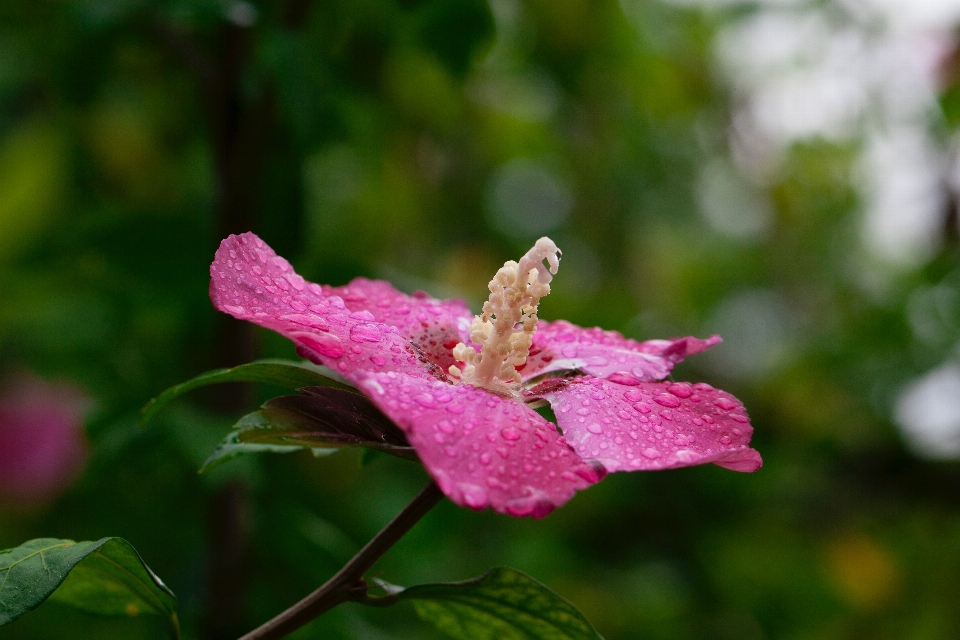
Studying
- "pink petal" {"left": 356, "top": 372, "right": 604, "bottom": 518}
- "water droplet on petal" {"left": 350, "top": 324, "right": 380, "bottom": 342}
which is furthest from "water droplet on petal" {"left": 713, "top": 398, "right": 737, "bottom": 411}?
"water droplet on petal" {"left": 350, "top": 324, "right": 380, "bottom": 342}

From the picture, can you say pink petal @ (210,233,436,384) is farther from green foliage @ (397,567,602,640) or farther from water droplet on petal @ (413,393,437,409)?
green foliage @ (397,567,602,640)

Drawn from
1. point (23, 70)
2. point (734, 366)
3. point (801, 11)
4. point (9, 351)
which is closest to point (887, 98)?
point (801, 11)

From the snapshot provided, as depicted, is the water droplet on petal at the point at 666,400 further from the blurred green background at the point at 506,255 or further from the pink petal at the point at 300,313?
the blurred green background at the point at 506,255

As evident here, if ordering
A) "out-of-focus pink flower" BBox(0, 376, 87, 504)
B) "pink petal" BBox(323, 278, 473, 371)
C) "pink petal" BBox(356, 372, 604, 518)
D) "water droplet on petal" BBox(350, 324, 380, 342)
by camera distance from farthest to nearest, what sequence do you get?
1. "out-of-focus pink flower" BBox(0, 376, 87, 504)
2. "pink petal" BBox(323, 278, 473, 371)
3. "water droplet on petal" BBox(350, 324, 380, 342)
4. "pink petal" BBox(356, 372, 604, 518)

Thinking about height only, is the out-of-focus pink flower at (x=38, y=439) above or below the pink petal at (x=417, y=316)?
below

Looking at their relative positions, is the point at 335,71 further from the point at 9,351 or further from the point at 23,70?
the point at 9,351

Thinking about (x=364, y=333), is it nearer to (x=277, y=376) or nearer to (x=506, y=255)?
(x=277, y=376)

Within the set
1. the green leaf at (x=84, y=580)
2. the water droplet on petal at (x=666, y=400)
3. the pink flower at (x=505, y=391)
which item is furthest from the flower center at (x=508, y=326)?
the green leaf at (x=84, y=580)
